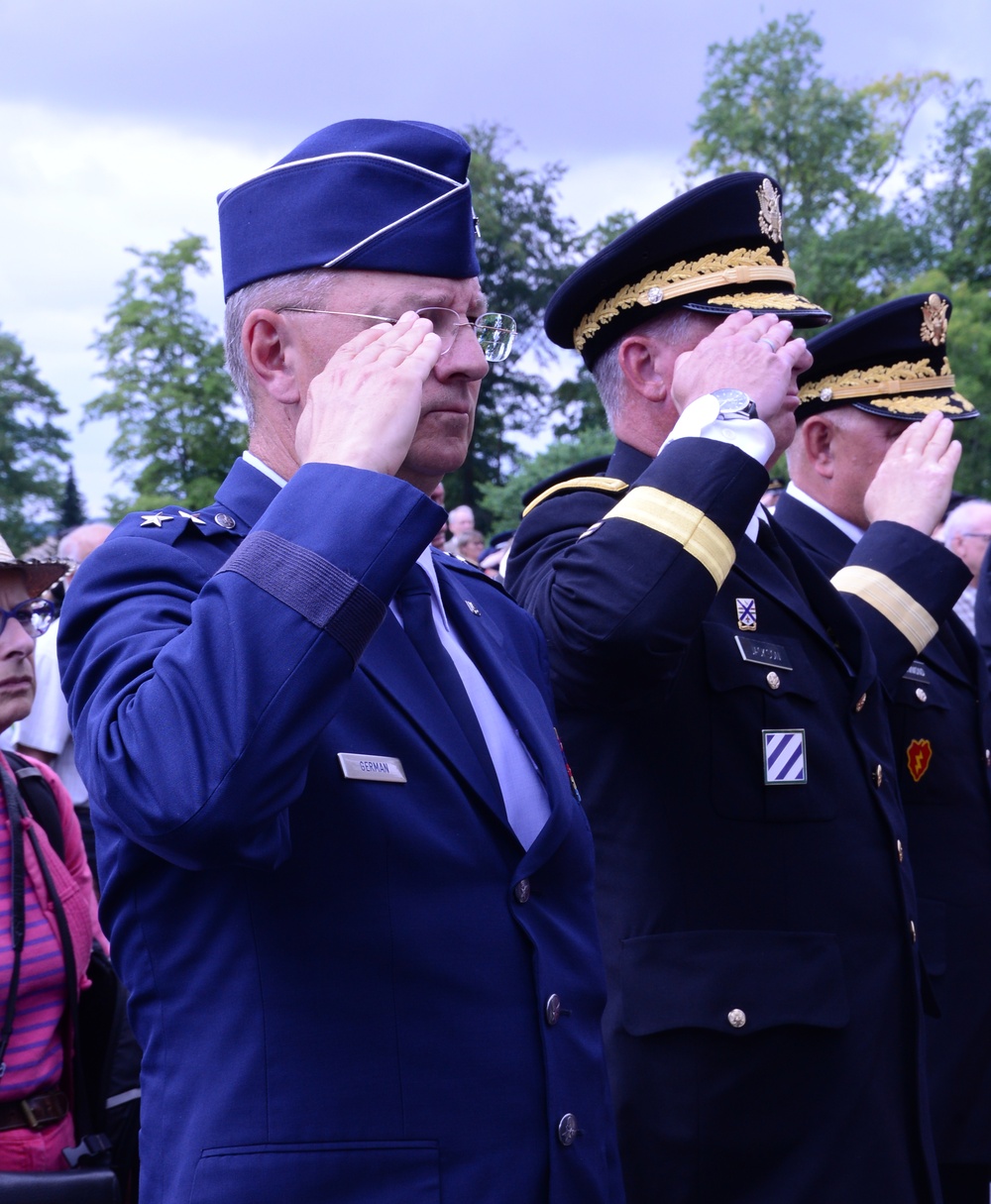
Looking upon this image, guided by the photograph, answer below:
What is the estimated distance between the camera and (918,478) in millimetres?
3465

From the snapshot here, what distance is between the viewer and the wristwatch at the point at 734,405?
8.09 ft

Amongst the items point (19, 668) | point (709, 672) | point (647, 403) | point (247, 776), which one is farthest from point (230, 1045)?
point (19, 668)

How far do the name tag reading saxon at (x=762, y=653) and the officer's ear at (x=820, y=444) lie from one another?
48.5 inches

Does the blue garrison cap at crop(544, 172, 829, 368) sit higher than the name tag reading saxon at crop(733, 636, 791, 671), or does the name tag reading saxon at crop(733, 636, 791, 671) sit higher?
Answer: the blue garrison cap at crop(544, 172, 829, 368)

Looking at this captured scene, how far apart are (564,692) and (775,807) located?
460mm

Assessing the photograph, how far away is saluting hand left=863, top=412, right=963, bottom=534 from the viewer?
3.40 meters

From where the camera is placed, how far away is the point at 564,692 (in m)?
2.52

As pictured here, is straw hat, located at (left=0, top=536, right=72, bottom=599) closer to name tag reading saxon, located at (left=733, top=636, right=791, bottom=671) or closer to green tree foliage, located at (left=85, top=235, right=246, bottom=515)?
name tag reading saxon, located at (left=733, top=636, right=791, bottom=671)

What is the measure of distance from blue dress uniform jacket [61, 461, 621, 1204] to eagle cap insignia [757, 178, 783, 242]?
1.63 metres

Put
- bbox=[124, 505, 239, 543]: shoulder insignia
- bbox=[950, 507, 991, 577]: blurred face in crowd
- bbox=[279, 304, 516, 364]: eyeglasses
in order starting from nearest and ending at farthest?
1. bbox=[124, 505, 239, 543]: shoulder insignia
2. bbox=[279, 304, 516, 364]: eyeglasses
3. bbox=[950, 507, 991, 577]: blurred face in crowd

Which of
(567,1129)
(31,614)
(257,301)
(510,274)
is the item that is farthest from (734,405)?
(510,274)

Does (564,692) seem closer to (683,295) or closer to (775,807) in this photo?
(775,807)

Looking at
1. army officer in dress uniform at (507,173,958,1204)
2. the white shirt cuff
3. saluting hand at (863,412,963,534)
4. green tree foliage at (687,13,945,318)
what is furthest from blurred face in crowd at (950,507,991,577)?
green tree foliage at (687,13,945,318)

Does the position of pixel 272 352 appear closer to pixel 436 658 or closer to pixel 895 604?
pixel 436 658
